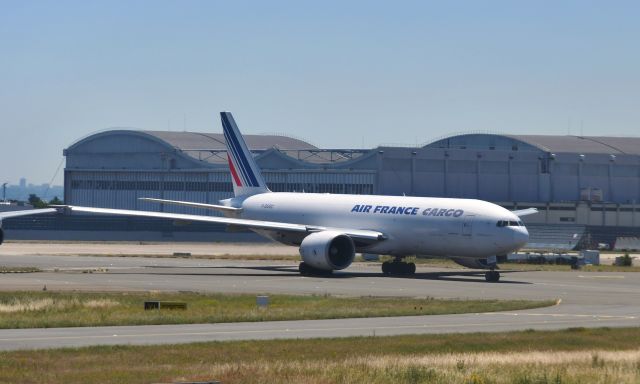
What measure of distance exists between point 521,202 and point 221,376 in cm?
9886

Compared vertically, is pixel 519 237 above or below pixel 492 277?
above

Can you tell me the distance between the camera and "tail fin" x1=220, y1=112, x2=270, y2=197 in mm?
79250

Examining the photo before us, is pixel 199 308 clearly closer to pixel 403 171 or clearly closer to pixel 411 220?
pixel 411 220

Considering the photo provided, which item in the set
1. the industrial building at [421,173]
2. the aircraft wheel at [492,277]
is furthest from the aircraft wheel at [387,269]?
the industrial building at [421,173]

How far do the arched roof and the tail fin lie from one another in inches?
2211

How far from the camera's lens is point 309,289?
5447 centimetres

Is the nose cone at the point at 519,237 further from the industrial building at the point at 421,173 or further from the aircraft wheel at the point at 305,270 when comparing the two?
the industrial building at the point at 421,173

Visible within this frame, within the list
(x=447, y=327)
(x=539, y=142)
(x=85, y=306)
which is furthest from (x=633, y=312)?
(x=539, y=142)

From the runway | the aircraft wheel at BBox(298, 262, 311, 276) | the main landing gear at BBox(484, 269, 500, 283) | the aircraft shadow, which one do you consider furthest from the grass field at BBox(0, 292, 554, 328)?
the aircraft wheel at BBox(298, 262, 311, 276)

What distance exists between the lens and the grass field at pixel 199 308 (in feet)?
120

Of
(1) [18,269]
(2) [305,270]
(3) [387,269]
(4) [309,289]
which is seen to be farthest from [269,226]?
(4) [309,289]

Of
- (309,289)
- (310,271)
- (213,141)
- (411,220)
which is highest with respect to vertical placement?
(213,141)

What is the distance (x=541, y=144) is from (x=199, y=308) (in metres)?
93.9

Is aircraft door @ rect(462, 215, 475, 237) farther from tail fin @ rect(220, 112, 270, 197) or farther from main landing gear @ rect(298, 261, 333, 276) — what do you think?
tail fin @ rect(220, 112, 270, 197)
